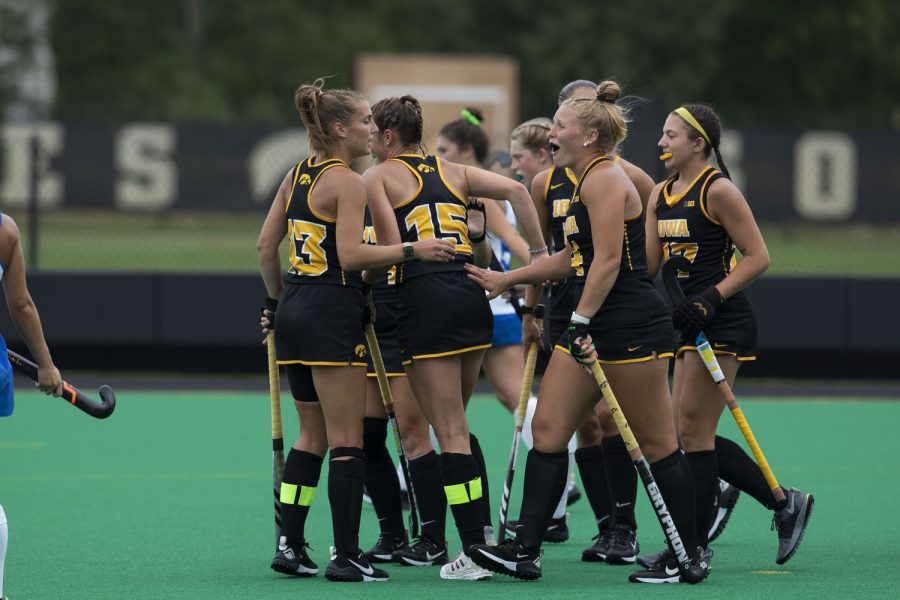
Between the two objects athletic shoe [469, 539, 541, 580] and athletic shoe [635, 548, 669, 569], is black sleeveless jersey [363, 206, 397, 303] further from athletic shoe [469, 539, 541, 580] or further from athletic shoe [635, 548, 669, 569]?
athletic shoe [635, 548, 669, 569]

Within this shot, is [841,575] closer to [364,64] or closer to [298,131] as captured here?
[298,131]

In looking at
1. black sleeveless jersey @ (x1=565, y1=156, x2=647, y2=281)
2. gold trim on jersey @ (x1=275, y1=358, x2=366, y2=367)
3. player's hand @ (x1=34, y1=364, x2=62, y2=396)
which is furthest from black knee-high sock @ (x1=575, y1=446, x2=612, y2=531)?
player's hand @ (x1=34, y1=364, x2=62, y2=396)

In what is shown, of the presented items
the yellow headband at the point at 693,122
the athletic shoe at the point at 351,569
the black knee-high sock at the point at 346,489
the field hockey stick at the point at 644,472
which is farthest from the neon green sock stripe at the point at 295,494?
the yellow headband at the point at 693,122

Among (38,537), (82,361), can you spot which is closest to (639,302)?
(38,537)

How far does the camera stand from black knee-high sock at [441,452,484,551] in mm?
6637

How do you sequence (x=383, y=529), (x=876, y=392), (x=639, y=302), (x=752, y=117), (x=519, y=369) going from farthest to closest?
(x=752, y=117), (x=876, y=392), (x=519, y=369), (x=383, y=529), (x=639, y=302)

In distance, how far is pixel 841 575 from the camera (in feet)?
22.2

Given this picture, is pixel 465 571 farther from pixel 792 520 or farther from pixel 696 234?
pixel 696 234

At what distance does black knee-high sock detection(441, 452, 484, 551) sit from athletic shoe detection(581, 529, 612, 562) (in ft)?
2.36

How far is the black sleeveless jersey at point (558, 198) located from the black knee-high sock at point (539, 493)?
1.03 meters

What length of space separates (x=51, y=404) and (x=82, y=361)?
1920mm

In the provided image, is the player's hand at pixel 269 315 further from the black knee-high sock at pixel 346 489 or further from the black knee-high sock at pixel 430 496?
the black knee-high sock at pixel 430 496

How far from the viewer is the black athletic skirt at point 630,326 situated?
639 cm

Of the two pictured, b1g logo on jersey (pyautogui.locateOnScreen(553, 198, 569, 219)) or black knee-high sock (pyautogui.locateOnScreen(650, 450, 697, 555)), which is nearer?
black knee-high sock (pyautogui.locateOnScreen(650, 450, 697, 555))
